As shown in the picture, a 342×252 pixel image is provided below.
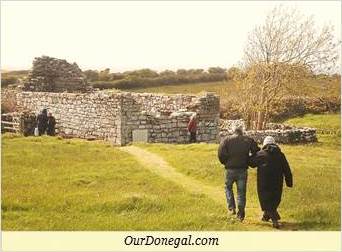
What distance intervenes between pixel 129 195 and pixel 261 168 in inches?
115

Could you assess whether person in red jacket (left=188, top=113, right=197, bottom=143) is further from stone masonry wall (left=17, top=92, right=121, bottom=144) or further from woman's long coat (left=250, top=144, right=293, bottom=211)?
woman's long coat (left=250, top=144, right=293, bottom=211)

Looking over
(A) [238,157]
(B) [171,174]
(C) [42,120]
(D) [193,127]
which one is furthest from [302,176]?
(C) [42,120]

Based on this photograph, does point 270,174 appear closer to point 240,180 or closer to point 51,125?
point 240,180

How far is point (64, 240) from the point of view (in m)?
12.4

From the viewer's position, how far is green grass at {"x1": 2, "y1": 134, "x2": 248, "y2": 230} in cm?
1268

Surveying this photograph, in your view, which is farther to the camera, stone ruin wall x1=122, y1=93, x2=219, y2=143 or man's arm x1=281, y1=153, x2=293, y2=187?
stone ruin wall x1=122, y1=93, x2=219, y2=143

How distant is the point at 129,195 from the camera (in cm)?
1386

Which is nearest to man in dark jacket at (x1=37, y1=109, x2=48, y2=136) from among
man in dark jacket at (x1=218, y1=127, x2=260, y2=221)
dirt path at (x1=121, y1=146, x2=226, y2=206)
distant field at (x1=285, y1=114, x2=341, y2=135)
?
dirt path at (x1=121, y1=146, x2=226, y2=206)

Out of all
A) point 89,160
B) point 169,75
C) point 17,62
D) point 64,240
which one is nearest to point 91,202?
point 64,240

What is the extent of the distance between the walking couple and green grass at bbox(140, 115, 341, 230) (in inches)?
25.0

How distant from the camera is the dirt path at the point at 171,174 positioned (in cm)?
1430

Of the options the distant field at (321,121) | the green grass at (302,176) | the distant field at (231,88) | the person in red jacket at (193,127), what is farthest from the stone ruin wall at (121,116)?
the distant field at (321,121)

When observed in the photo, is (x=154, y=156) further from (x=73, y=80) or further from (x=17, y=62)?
(x=73, y=80)

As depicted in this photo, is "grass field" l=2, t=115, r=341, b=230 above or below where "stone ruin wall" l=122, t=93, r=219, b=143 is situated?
below
